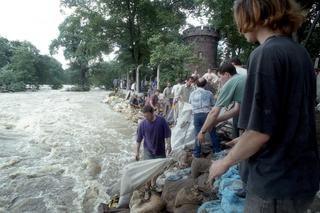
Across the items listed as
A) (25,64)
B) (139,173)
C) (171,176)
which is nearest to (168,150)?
(171,176)

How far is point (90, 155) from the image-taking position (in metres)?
10.2

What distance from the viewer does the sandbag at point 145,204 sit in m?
4.75

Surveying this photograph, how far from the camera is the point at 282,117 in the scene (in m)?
1.43

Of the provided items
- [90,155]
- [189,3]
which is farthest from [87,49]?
[90,155]

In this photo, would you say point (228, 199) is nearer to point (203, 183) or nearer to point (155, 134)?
point (203, 183)

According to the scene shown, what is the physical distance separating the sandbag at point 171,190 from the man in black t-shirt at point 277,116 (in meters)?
3.37

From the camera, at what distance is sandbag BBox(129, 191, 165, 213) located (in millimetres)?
4750

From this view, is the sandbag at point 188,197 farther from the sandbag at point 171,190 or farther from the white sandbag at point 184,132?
the white sandbag at point 184,132

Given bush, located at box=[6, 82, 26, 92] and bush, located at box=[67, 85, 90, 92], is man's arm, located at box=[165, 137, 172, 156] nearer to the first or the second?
bush, located at box=[6, 82, 26, 92]

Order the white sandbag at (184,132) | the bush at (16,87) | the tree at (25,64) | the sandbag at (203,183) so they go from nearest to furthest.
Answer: the sandbag at (203,183), the white sandbag at (184,132), the bush at (16,87), the tree at (25,64)

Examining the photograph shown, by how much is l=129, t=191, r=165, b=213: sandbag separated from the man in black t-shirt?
343 centimetres

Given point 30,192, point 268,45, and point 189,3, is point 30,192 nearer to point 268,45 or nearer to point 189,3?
point 268,45

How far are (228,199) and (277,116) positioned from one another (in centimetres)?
238

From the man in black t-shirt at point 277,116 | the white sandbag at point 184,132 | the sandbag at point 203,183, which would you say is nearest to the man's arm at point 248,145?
the man in black t-shirt at point 277,116
